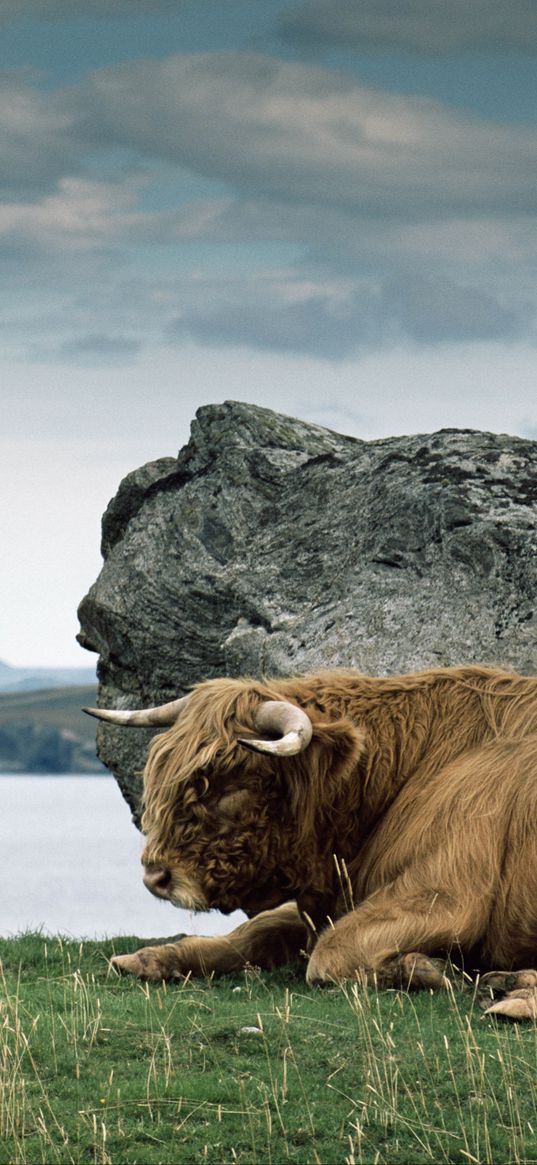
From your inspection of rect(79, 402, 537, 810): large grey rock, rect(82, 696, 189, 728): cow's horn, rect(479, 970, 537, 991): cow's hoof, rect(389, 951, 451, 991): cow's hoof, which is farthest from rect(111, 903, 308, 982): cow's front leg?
rect(79, 402, 537, 810): large grey rock

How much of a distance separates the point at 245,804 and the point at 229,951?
1095mm

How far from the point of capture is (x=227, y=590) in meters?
15.6

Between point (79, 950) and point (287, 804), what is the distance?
2630 millimetres

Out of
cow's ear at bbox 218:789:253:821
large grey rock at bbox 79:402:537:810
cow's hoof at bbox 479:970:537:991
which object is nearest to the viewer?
cow's hoof at bbox 479:970:537:991

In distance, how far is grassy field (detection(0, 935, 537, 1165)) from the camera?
6207 millimetres

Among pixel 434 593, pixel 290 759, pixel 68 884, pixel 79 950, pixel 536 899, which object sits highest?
pixel 434 593

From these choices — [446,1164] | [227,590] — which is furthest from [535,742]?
[227,590]

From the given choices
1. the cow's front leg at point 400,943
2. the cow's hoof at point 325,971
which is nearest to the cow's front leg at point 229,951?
the cow's hoof at point 325,971

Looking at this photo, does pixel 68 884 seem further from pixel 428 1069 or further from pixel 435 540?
pixel 428 1069

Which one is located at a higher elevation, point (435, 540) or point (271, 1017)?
point (435, 540)

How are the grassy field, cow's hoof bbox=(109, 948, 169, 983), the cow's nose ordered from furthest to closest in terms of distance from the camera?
1. cow's hoof bbox=(109, 948, 169, 983)
2. the cow's nose
3. the grassy field

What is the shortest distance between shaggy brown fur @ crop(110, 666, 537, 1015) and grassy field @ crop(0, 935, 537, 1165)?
42 centimetres

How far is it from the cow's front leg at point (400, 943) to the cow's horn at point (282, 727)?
3.35ft

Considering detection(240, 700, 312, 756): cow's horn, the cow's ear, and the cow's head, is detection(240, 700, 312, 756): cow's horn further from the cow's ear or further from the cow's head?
the cow's ear
